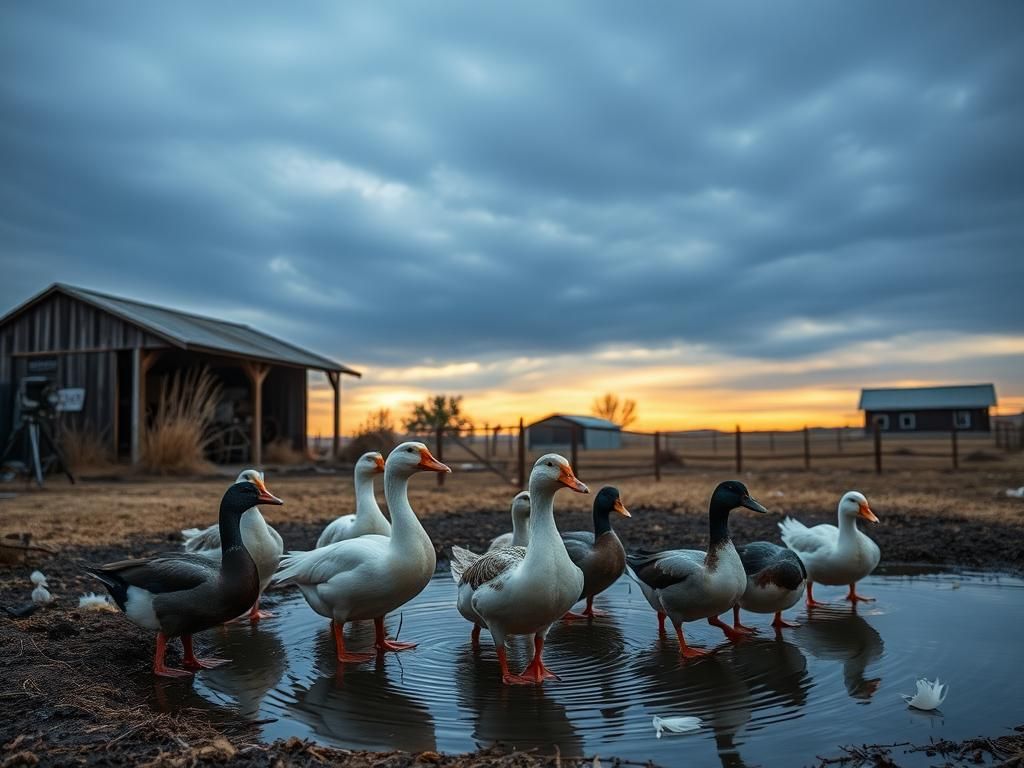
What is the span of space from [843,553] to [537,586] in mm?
3891

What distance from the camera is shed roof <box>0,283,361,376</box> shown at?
24.1 m

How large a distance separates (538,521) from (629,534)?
599 cm

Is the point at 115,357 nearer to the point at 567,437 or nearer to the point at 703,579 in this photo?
the point at 703,579

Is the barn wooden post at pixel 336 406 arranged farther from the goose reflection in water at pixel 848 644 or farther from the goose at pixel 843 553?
the goose reflection in water at pixel 848 644

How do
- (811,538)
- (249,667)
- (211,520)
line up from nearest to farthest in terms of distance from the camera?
(249,667)
(811,538)
(211,520)

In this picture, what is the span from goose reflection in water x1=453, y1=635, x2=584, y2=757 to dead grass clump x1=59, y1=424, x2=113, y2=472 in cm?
2153

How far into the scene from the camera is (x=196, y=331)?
90.5 ft

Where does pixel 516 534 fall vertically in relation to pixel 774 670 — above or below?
above

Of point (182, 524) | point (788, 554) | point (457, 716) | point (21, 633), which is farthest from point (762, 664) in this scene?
point (182, 524)

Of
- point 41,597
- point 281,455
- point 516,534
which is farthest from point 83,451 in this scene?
point 516,534

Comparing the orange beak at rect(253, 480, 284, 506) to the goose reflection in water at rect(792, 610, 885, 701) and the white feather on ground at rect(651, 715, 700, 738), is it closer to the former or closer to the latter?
the white feather on ground at rect(651, 715, 700, 738)

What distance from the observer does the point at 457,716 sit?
433 centimetres

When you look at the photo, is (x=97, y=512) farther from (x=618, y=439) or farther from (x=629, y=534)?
(x=618, y=439)

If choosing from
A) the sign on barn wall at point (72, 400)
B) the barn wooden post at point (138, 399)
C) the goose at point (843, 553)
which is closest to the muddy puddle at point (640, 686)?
the goose at point (843, 553)
